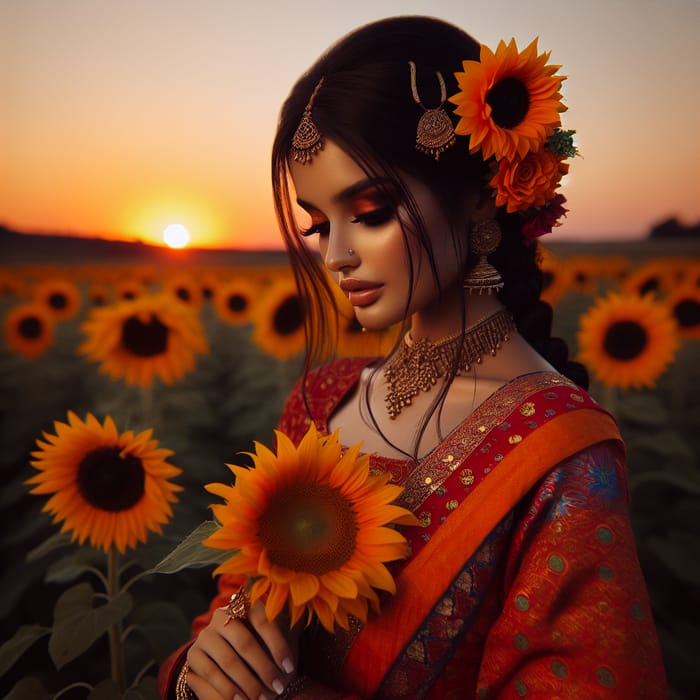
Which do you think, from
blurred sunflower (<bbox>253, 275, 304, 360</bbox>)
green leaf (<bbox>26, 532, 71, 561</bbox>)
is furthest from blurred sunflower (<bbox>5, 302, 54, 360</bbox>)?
green leaf (<bbox>26, 532, 71, 561</bbox>)

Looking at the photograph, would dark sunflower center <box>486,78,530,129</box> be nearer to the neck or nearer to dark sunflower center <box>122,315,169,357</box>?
the neck

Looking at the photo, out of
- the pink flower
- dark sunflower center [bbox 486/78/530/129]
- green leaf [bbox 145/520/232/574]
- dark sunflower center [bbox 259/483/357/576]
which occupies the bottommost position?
green leaf [bbox 145/520/232/574]

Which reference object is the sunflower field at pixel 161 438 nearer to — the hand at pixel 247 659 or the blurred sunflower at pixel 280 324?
the blurred sunflower at pixel 280 324

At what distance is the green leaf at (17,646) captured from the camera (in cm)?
140

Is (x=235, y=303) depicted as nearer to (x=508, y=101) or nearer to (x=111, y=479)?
(x=111, y=479)

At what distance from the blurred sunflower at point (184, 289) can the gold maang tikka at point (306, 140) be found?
337cm

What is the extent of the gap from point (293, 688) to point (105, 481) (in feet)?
2.46

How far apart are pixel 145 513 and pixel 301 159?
953 millimetres

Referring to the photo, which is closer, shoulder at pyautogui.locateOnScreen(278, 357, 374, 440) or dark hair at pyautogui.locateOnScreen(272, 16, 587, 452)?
dark hair at pyautogui.locateOnScreen(272, 16, 587, 452)

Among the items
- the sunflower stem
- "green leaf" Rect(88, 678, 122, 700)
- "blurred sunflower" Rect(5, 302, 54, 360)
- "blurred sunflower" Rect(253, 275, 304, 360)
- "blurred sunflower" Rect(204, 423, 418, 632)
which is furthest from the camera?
"blurred sunflower" Rect(5, 302, 54, 360)

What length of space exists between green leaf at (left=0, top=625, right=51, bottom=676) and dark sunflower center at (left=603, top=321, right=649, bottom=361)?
2.41 meters

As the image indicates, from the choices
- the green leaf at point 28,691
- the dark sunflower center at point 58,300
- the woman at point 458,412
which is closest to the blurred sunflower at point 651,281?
the woman at point 458,412

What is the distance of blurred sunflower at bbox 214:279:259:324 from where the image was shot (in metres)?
4.33

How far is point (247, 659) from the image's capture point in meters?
0.97
